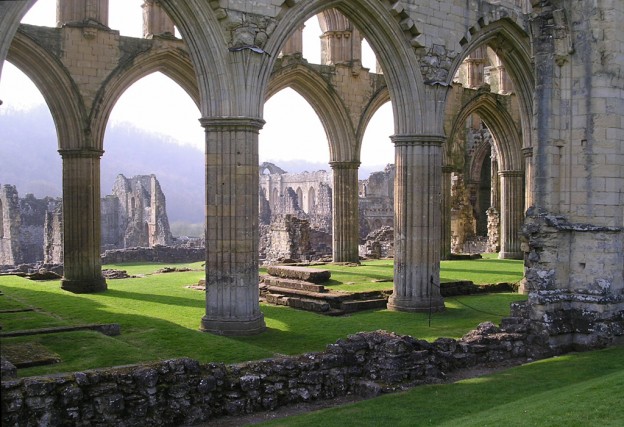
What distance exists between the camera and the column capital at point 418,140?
1344cm

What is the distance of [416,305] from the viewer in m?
13.5

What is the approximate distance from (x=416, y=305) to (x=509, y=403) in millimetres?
6068

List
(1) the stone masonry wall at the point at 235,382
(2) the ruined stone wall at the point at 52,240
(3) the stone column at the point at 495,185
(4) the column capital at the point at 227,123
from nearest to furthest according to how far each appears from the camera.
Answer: (1) the stone masonry wall at the point at 235,382 → (4) the column capital at the point at 227,123 → (3) the stone column at the point at 495,185 → (2) the ruined stone wall at the point at 52,240

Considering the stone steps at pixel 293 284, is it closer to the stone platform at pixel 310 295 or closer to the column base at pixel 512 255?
the stone platform at pixel 310 295

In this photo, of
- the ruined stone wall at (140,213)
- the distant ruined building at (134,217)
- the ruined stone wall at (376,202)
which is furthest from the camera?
the ruined stone wall at (376,202)

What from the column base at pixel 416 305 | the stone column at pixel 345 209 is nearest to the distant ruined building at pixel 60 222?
the stone column at pixel 345 209

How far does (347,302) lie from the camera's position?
1408 centimetres

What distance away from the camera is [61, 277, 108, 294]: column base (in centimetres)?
1631

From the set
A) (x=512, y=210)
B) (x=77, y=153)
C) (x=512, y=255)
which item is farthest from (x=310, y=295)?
(x=512, y=255)

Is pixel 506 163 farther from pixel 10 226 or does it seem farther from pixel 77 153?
pixel 10 226

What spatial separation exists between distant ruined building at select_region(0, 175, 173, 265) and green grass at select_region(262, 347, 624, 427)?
24.0m

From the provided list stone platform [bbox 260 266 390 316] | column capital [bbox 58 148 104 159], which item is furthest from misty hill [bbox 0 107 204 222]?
stone platform [bbox 260 266 390 316]

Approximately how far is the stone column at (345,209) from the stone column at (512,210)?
4.83 meters

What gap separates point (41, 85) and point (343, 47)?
8661 mm
